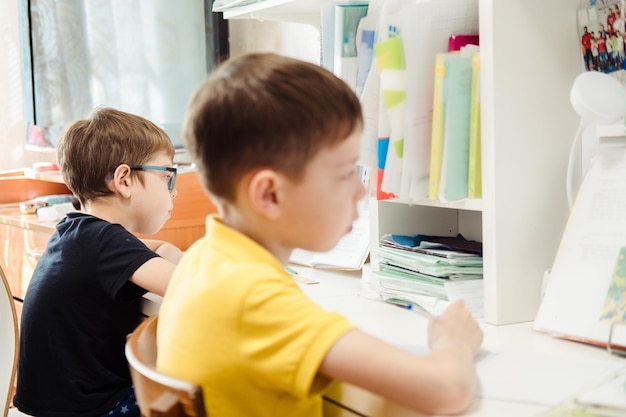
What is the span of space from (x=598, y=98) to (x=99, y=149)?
985mm

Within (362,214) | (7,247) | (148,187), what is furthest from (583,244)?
(7,247)

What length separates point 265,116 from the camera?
2.45ft

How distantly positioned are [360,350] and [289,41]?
65.4 inches

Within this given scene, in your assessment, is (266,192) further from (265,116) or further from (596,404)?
(596,404)

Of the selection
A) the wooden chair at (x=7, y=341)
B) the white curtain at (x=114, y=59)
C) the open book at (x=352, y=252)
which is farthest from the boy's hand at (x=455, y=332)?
the white curtain at (x=114, y=59)

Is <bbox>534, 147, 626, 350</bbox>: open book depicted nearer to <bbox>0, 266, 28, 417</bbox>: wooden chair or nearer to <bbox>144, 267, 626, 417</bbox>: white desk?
<bbox>144, 267, 626, 417</bbox>: white desk

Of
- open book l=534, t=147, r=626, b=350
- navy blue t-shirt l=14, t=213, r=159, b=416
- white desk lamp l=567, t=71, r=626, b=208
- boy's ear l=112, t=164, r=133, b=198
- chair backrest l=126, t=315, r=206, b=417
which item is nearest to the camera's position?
chair backrest l=126, t=315, r=206, b=417

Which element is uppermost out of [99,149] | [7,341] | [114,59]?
[114,59]

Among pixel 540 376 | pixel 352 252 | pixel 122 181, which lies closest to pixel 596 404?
pixel 540 376

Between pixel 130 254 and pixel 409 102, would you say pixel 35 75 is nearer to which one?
pixel 130 254

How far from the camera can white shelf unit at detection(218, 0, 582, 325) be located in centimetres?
109

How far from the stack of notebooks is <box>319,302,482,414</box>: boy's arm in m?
0.45

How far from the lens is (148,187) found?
1534 millimetres

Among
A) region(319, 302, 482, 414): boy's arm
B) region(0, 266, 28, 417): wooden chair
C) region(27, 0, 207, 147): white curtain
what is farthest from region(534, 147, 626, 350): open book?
region(27, 0, 207, 147): white curtain
